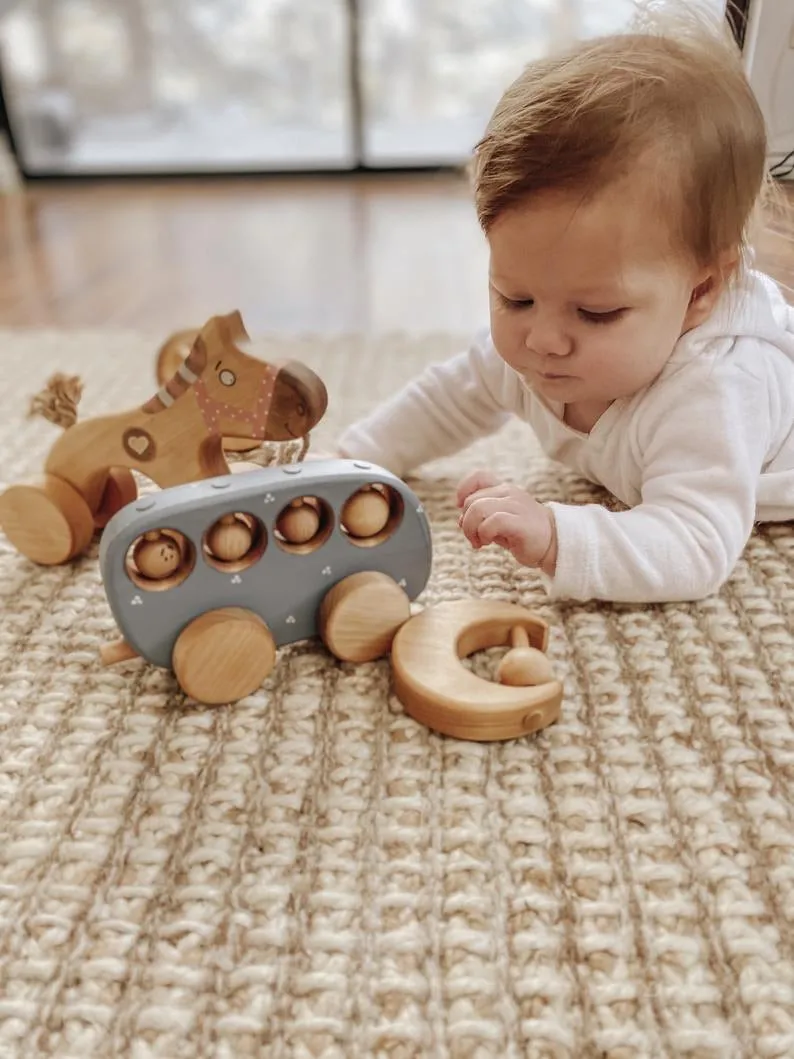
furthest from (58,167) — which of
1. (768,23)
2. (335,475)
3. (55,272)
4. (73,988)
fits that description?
(73,988)

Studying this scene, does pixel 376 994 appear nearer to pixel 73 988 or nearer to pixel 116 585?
pixel 73 988

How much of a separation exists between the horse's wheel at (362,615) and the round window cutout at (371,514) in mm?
20

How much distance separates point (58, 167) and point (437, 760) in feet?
7.87

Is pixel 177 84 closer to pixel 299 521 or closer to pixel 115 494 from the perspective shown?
pixel 115 494

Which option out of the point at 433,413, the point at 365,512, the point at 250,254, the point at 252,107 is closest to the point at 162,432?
the point at 365,512

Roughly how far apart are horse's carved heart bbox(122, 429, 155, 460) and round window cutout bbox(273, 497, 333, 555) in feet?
0.36

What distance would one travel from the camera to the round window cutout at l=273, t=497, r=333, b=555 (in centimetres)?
51

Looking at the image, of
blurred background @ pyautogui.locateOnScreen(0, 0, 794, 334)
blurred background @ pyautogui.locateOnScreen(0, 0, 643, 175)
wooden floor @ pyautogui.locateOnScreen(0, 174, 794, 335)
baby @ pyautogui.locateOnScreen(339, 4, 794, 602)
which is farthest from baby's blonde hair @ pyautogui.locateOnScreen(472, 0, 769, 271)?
blurred background @ pyautogui.locateOnScreen(0, 0, 643, 175)

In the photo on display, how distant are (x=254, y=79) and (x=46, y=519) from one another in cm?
213

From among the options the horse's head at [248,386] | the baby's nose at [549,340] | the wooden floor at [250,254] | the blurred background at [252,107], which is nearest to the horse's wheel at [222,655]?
the horse's head at [248,386]

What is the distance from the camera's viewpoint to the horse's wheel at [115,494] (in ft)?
2.14

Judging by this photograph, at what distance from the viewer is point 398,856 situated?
1.38 feet

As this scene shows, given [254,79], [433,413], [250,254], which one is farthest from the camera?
[254,79]

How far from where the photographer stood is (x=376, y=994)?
0.36 m
